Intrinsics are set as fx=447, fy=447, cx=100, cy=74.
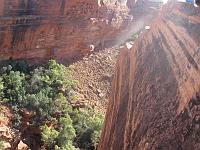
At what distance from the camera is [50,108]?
59.4 feet

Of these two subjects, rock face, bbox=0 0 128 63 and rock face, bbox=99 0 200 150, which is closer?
rock face, bbox=99 0 200 150

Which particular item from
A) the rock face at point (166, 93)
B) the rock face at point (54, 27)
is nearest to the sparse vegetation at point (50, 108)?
the rock face at point (54, 27)

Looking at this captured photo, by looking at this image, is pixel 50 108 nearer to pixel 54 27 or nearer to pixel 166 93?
pixel 54 27

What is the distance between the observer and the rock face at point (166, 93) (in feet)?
12.7

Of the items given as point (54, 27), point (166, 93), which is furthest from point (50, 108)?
point (166, 93)

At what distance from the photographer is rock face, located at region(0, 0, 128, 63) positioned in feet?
63.5

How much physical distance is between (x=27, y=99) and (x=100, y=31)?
22.5 ft

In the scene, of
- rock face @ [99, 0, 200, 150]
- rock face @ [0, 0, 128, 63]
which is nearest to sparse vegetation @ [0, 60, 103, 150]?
rock face @ [0, 0, 128, 63]

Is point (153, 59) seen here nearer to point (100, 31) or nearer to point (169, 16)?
point (169, 16)

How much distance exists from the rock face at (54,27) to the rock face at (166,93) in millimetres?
13191

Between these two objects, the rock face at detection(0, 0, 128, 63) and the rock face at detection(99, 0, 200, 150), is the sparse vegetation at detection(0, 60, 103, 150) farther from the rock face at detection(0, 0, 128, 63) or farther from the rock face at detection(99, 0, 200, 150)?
the rock face at detection(99, 0, 200, 150)

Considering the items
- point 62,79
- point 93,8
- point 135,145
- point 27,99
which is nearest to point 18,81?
point 27,99

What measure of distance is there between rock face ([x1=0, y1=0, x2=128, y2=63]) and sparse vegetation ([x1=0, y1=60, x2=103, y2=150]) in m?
1.06

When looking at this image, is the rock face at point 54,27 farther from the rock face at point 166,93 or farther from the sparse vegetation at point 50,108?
the rock face at point 166,93
